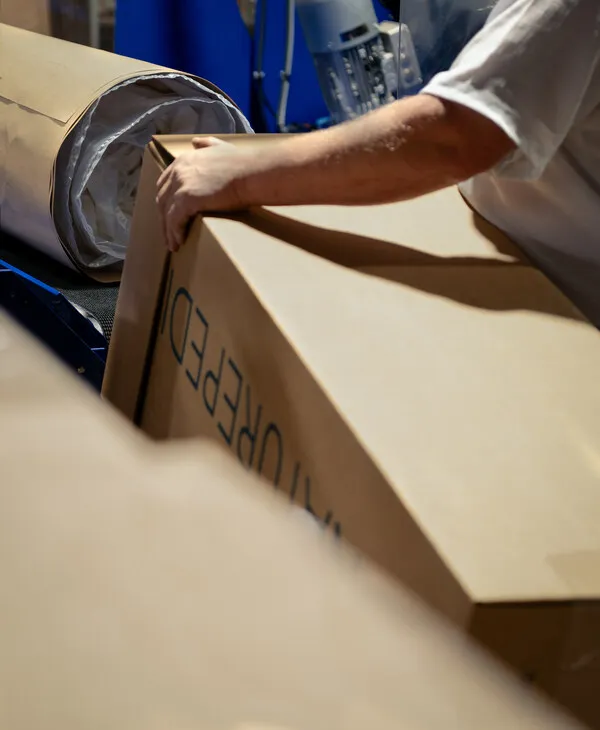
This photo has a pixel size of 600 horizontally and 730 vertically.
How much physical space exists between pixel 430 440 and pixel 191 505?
0.25 metres

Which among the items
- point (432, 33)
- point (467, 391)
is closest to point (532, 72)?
point (467, 391)

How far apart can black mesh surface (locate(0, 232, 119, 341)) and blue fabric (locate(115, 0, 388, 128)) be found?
63 centimetres

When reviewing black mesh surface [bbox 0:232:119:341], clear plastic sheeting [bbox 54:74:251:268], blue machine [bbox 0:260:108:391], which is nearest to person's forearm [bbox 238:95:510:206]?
blue machine [bbox 0:260:108:391]

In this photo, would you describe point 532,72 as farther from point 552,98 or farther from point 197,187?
point 197,187

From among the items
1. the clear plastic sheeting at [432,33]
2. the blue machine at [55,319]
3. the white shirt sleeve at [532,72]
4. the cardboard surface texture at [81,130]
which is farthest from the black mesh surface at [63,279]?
the white shirt sleeve at [532,72]

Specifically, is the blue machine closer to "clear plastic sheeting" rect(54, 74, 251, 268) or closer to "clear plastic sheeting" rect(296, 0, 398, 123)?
Answer: "clear plastic sheeting" rect(54, 74, 251, 268)

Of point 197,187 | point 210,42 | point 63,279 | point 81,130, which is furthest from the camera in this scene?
point 210,42

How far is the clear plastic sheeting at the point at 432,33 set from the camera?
1465 mm

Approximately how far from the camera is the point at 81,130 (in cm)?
145

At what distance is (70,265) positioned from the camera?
1.56 m

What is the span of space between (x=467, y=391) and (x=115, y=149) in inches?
51.5

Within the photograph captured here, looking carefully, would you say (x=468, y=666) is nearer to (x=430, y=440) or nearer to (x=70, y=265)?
(x=430, y=440)

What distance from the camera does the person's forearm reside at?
0.65 meters

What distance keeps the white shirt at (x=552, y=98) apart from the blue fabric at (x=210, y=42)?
1518mm
